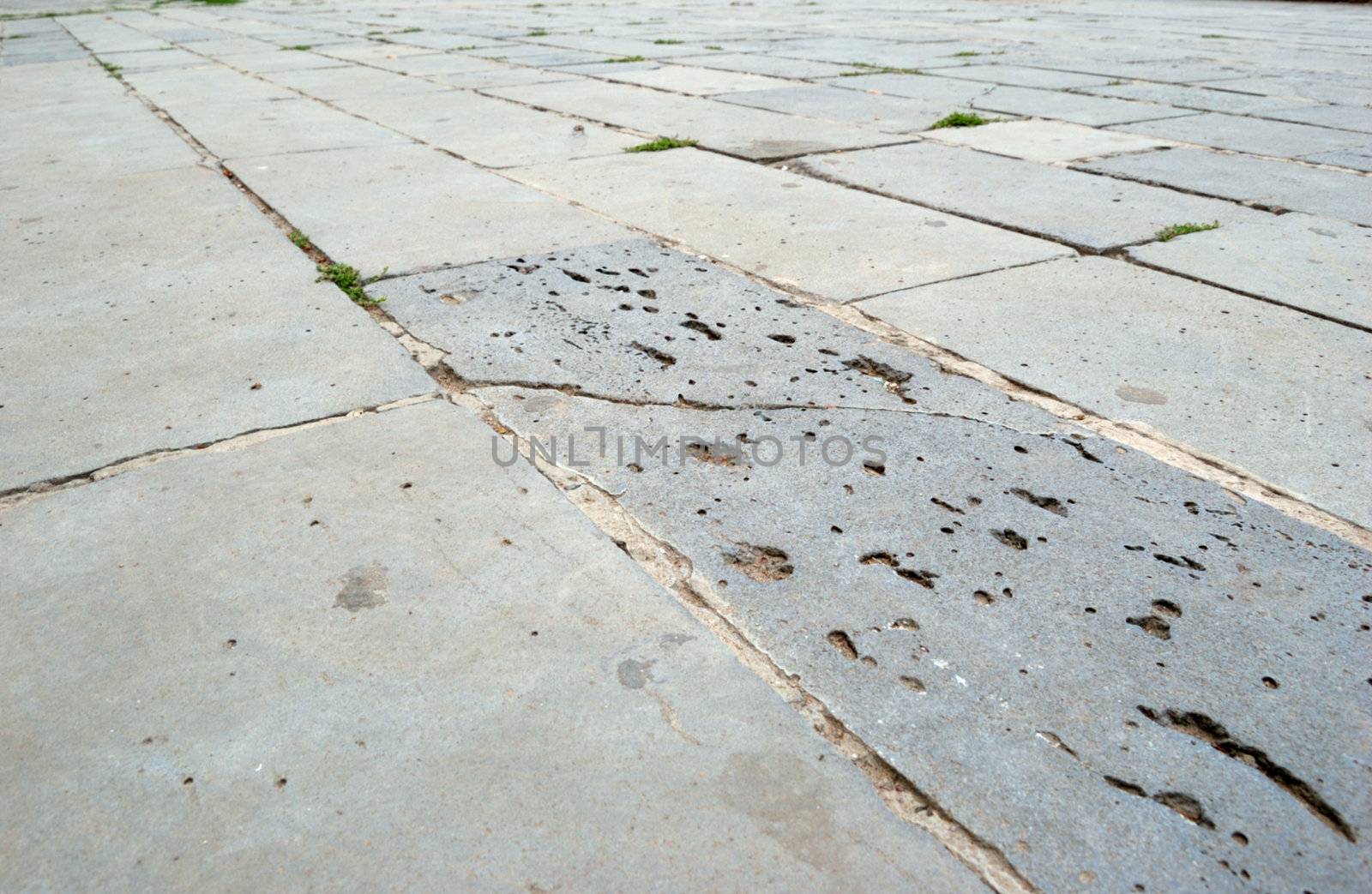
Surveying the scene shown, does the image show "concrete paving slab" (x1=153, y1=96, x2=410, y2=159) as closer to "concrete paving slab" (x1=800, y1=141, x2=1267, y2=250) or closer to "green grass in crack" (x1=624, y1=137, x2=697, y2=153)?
"green grass in crack" (x1=624, y1=137, x2=697, y2=153)

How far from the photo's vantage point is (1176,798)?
44.5 inches

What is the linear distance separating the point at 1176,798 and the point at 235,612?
4.09 feet

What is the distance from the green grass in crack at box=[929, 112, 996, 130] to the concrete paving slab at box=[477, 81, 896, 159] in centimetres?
35

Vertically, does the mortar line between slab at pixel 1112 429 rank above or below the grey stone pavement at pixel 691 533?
above

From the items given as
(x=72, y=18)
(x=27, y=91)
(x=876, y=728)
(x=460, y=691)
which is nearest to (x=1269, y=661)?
(x=876, y=728)

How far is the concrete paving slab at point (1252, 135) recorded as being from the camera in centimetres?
424

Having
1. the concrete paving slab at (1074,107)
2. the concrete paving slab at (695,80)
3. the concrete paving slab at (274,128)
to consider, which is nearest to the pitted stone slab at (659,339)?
the concrete paving slab at (274,128)

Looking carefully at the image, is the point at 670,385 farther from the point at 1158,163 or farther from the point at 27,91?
the point at 27,91

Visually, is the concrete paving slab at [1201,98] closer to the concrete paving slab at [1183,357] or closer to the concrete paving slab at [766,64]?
the concrete paving slab at [766,64]

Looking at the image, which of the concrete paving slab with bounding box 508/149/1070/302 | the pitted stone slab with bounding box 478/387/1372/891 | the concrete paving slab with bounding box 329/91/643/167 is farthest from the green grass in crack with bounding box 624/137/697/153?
the pitted stone slab with bounding box 478/387/1372/891

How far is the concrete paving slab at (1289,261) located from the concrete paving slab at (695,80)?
3.50 metres

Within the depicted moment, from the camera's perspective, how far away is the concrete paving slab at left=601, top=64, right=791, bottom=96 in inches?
239

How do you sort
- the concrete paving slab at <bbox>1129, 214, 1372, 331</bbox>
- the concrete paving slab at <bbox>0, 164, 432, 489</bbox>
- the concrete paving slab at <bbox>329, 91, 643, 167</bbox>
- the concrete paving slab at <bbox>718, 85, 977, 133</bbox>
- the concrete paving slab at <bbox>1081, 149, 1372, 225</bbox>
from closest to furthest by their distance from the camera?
the concrete paving slab at <bbox>0, 164, 432, 489</bbox> < the concrete paving slab at <bbox>1129, 214, 1372, 331</bbox> < the concrete paving slab at <bbox>1081, 149, 1372, 225</bbox> < the concrete paving slab at <bbox>329, 91, 643, 167</bbox> < the concrete paving slab at <bbox>718, 85, 977, 133</bbox>

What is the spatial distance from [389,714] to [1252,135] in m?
4.71
